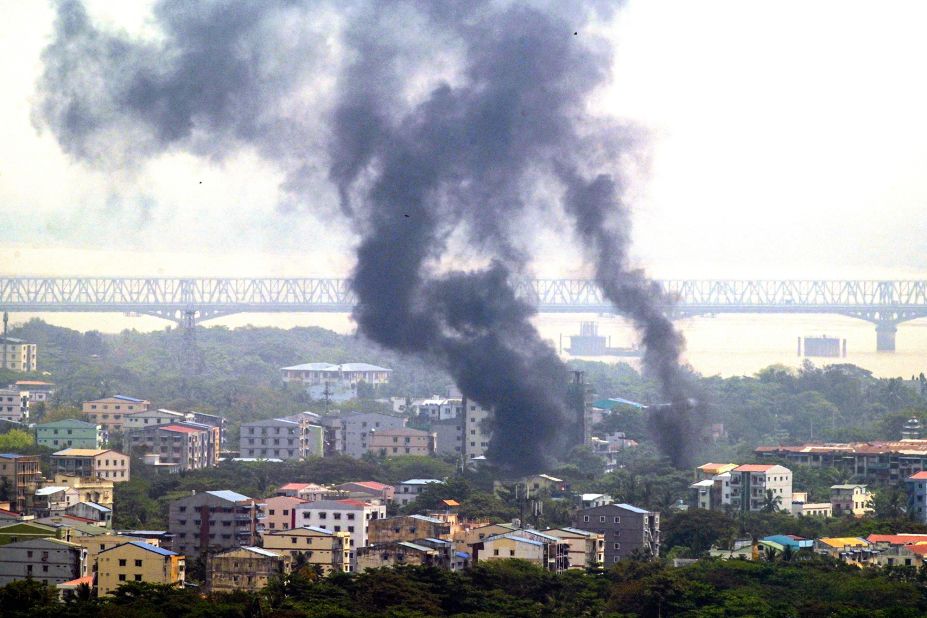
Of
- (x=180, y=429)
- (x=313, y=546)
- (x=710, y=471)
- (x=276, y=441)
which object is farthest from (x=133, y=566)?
(x=276, y=441)

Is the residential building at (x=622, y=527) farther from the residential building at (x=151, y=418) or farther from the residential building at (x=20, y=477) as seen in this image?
the residential building at (x=151, y=418)

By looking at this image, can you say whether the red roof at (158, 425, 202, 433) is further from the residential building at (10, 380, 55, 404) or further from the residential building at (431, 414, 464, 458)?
the residential building at (10, 380, 55, 404)

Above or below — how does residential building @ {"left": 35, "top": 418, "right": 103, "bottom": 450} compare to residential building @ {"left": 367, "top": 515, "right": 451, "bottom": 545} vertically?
above

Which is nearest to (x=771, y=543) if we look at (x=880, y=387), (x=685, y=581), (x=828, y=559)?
(x=828, y=559)

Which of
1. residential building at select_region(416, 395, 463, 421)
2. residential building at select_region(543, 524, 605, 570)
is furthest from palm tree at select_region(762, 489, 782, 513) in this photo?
residential building at select_region(416, 395, 463, 421)

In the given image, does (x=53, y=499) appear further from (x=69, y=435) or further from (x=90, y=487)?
(x=69, y=435)
